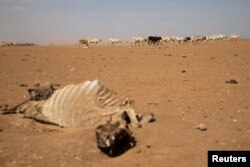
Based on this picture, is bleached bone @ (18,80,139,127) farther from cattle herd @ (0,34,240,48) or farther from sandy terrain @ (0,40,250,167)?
cattle herd @ (0,34,240,48)

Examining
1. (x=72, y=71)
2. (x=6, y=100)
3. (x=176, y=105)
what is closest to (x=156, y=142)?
(x=176, y=105)

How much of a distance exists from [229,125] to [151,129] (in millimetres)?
1526

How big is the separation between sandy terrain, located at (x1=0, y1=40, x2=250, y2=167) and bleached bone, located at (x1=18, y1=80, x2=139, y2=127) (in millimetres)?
219

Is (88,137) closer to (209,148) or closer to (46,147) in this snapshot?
(46,147)

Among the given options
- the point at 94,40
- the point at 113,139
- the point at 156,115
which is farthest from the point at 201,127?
the point at 94,40

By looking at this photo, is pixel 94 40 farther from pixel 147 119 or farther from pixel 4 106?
pixel 147 119

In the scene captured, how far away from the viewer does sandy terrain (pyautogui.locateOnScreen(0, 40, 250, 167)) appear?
605 centimetres

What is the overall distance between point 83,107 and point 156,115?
166 cm

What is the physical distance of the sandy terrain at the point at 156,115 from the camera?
6.05 m

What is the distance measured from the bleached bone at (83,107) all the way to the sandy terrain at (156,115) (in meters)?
0.22

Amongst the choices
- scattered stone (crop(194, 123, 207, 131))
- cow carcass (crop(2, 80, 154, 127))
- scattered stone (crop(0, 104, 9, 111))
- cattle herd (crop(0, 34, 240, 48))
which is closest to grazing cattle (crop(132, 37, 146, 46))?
cattle herd (crop(0, 34, 240, 48))

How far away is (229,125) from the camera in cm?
744

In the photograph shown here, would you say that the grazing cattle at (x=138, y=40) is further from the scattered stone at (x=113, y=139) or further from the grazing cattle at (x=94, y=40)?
the scattered stone at (x=113, y=139)

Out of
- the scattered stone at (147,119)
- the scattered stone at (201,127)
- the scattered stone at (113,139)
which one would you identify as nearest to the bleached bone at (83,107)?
the scattered stone at (147,119)
